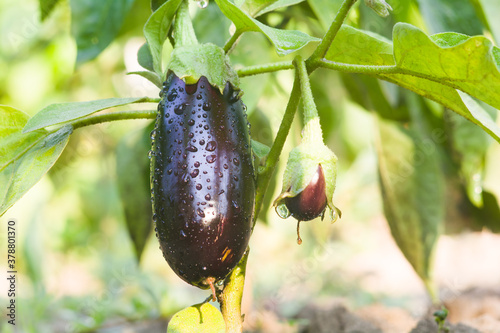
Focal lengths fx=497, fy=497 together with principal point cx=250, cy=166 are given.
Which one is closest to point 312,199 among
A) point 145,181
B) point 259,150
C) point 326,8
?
point 259,150

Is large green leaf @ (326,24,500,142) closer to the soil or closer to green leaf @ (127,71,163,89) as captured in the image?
green leaf @ (127,71,163,89)

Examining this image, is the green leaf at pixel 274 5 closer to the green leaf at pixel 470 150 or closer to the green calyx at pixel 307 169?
the green calyx at pixel 307 169

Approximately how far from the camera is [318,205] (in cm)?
35

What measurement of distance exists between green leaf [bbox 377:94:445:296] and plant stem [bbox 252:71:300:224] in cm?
39

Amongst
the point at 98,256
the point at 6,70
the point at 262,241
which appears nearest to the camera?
the point at 6,70

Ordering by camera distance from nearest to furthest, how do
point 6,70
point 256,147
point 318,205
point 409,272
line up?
point 318,205
point 256,147
point 6,70
point 409,272

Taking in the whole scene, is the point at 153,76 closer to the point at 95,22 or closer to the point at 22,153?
the point at 22,153

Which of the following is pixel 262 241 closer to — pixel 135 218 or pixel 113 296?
pixel 113 296

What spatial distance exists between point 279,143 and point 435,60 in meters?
0.14

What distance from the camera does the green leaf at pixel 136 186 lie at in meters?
0.75

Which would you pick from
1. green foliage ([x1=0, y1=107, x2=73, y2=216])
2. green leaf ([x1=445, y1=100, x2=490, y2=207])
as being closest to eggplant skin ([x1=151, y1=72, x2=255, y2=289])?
green foliage ([x1=0, y1=107, x2=73, y2=216])

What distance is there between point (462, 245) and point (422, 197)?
0.67 metres

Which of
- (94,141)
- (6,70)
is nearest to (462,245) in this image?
(94,141)

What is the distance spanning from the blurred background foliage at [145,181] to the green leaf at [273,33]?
23cm
